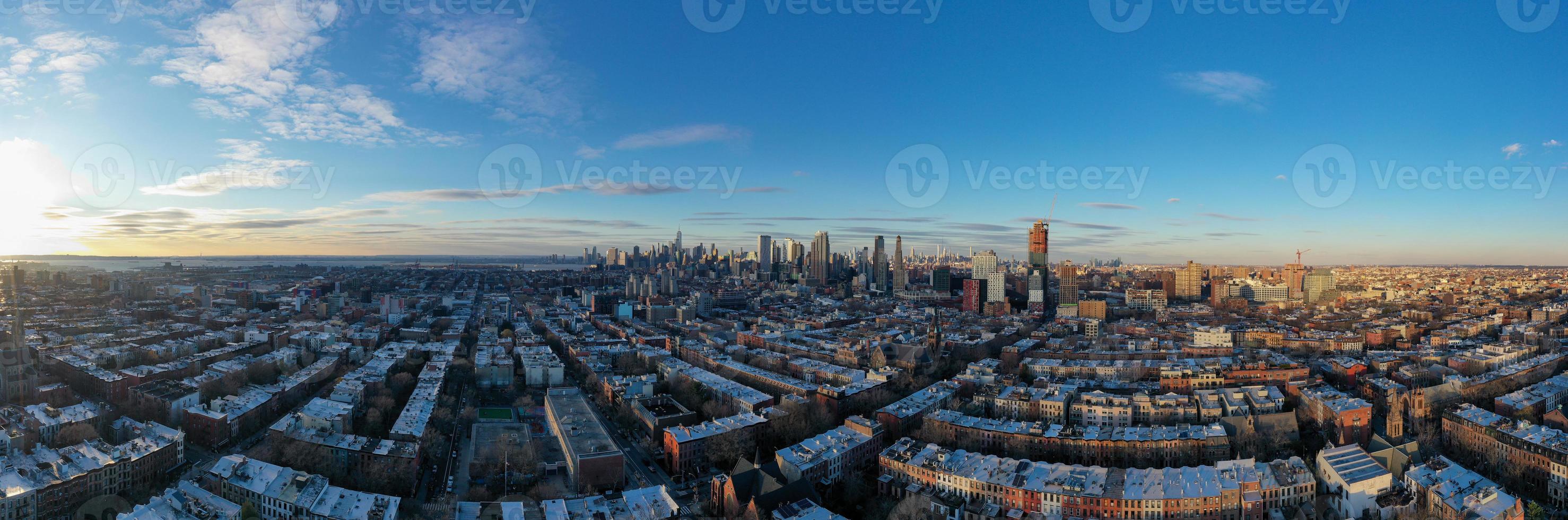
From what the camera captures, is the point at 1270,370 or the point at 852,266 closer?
the point at 1270,370

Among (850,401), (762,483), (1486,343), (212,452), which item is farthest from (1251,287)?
(212,452)

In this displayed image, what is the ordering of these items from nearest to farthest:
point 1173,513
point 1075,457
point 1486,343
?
point 1173,513 < point 1075,457 < point 1486,343

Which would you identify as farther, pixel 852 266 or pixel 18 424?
pixel 852 266

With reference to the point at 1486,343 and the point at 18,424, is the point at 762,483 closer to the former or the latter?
the point at 18,424

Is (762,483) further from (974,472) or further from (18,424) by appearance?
(18,424)

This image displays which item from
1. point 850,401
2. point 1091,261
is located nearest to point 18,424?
point 850,401

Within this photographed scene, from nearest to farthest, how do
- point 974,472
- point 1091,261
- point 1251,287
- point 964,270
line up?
point 974,472 < point 1251,287 < point 964,270 < point 1091,261

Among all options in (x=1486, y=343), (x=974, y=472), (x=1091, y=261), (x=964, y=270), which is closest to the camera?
(x=974, y=472)

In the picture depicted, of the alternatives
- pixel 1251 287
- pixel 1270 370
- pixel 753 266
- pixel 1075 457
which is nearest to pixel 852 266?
pixel 753 266

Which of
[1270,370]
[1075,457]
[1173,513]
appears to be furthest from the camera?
[1270,370]
